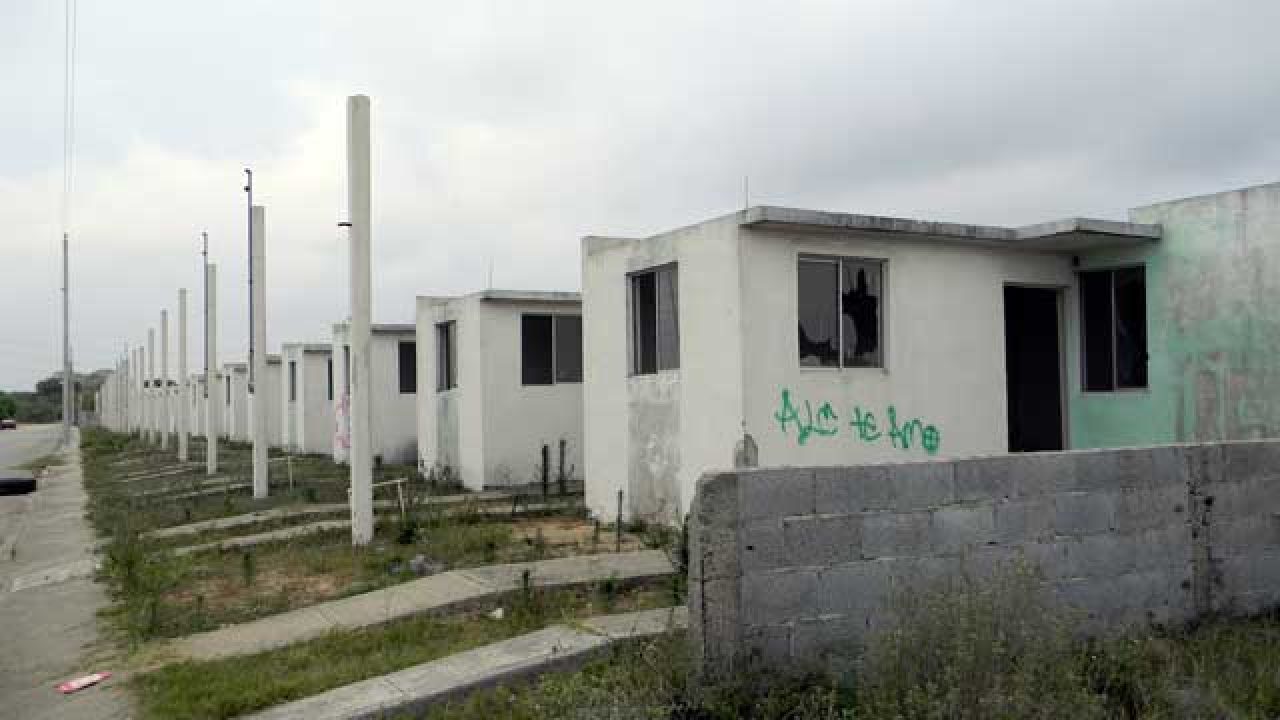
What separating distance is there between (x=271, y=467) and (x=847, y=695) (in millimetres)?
19213

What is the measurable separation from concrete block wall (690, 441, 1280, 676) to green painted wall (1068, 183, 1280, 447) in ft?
11.9

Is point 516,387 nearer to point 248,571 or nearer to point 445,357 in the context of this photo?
point 445,357

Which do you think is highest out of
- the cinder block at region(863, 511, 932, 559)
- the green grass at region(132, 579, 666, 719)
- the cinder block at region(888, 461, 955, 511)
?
the cinder block at region(888, 461, 955, 511)

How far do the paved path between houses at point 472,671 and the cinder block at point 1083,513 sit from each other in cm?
239

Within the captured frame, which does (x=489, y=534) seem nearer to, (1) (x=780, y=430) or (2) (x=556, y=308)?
(1) (x=780, y=430)

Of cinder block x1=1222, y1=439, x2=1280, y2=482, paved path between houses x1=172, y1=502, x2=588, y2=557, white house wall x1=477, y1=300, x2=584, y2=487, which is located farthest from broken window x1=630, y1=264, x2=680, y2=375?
cinder block x1=1222, y1=439, x2=1280, y2=482

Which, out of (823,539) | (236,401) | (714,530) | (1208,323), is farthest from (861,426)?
(236,401)

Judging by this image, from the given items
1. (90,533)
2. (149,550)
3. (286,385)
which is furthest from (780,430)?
(286,385)

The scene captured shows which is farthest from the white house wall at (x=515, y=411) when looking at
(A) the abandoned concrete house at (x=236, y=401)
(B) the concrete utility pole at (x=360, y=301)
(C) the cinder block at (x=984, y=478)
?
(A) the abandoned concrete house at (x=236, y=401)

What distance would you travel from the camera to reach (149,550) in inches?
A: 434

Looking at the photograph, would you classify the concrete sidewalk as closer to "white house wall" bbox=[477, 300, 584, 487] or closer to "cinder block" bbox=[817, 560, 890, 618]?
"cinder block" bbox=[817, 560, 890, 618]

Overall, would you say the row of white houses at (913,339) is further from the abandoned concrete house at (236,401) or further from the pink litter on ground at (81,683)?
the abandoned concrete house at (236,401)

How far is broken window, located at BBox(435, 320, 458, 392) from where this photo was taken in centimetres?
1745

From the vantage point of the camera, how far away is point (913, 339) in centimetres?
1054
